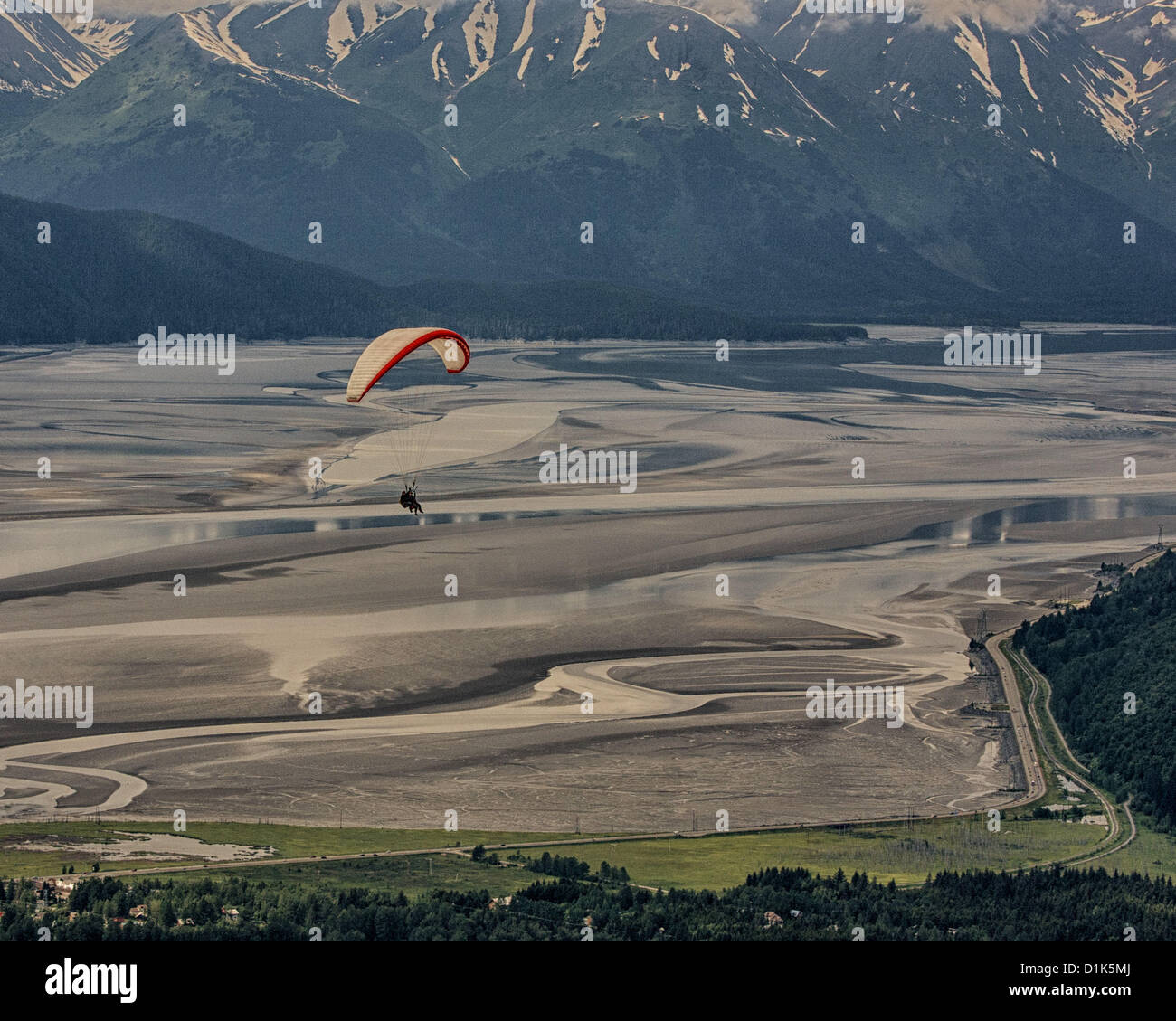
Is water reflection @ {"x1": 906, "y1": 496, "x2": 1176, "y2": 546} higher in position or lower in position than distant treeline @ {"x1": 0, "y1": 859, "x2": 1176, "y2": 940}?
higher

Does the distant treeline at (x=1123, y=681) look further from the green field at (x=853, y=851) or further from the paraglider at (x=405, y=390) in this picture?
the paraglider at (x=405, y=390)

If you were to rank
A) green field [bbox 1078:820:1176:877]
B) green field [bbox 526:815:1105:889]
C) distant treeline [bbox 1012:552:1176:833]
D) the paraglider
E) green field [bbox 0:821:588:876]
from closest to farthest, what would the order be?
green field [bbox 526:815:1105:889], green field [bbox 0:821:588:876], green field [bbox 1078:820:1176:877], distant treeline [bbox 1012:552:1176:833], the paraglider

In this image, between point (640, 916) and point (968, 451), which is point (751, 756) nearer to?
point (640, 916)

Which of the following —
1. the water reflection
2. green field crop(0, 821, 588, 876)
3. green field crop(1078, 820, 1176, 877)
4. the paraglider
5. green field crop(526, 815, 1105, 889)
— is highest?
the paraglider

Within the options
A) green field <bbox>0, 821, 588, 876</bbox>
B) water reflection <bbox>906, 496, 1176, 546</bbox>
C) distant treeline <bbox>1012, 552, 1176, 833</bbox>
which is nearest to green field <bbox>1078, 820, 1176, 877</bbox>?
distant treeline <bbox>1012, 552, 1176, 833</bbox>

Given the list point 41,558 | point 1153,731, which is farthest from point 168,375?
point 1153,731

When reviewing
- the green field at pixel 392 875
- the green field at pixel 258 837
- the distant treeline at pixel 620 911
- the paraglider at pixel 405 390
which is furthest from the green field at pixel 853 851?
the paraglider at pixel 405 390

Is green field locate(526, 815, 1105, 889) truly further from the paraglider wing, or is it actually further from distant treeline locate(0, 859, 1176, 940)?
the paraglider wing
